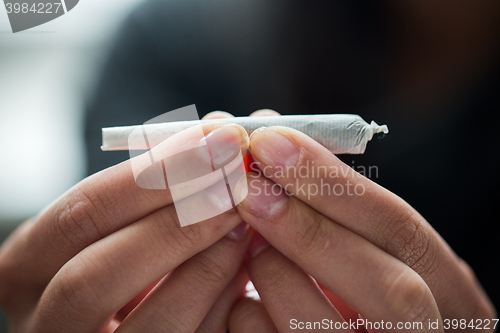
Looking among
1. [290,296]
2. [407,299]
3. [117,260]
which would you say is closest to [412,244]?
[407,299]

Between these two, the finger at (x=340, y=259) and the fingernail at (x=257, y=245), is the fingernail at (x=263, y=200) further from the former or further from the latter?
the fingernail at (x=257, y=245)

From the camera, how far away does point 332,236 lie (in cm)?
74

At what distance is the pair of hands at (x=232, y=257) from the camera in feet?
2.31

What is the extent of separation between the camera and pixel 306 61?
Result: 1.52 meters

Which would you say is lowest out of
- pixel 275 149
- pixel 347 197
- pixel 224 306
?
pixel 224 306

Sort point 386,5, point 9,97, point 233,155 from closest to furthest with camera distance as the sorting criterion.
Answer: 1. point 233,155
2. point 9,97
3. point 386,5

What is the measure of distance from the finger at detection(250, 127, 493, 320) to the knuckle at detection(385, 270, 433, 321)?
0.09 metres

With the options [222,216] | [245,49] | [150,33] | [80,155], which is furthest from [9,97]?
[222,216]

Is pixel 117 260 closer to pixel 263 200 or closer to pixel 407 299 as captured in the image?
pixel 263 200

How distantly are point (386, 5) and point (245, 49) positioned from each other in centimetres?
78

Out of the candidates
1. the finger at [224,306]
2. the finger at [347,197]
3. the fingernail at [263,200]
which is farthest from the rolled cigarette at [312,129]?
the finger at [224,306]

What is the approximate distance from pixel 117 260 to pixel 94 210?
156 millimetres

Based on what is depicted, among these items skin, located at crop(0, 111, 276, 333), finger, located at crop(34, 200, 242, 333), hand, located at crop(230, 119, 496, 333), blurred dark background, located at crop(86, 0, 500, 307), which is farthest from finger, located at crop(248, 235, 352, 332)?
blurred dark background, located at crop(86, 0, 500, 307)

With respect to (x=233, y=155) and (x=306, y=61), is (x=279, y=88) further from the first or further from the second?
(x=233, y=155)
